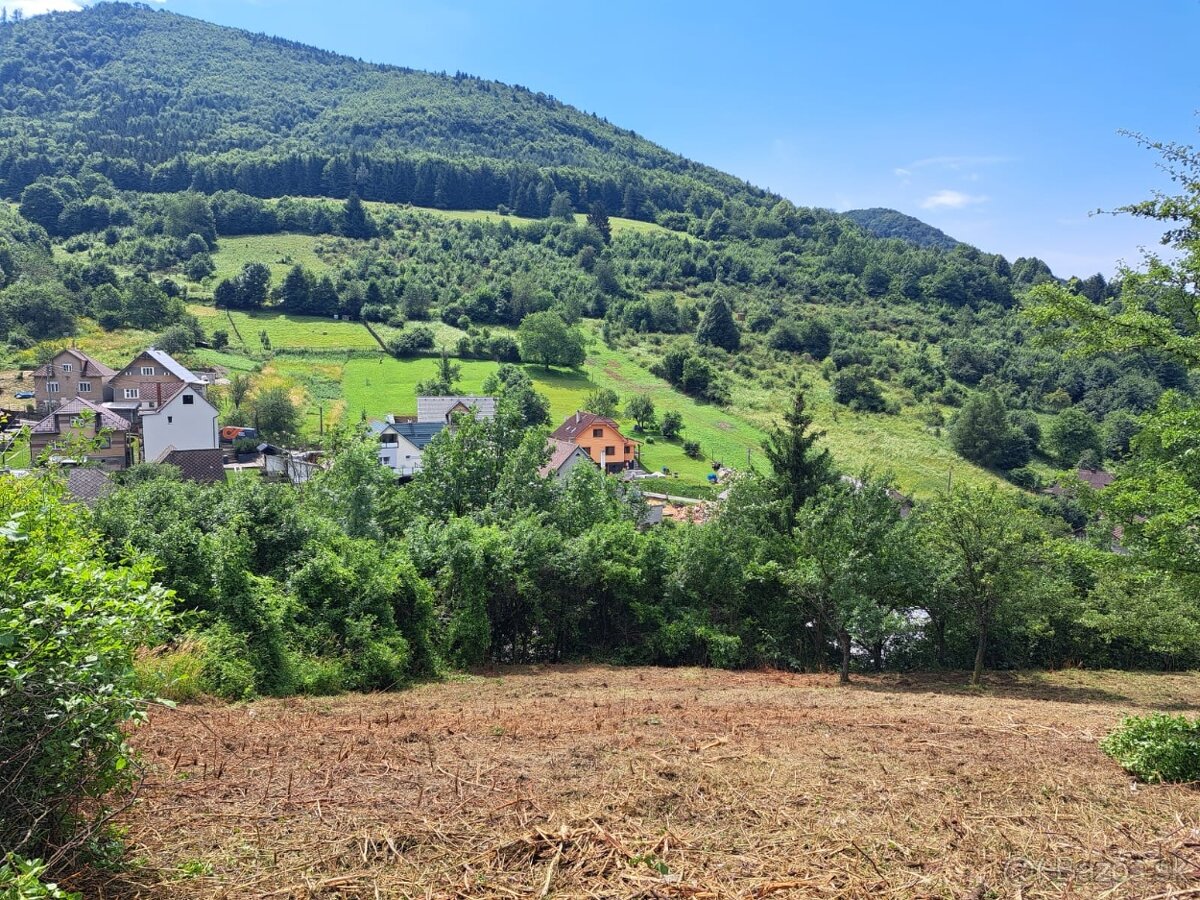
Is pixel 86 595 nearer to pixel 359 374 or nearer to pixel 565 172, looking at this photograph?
pixel 359 374

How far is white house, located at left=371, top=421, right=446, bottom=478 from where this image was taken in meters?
51.6

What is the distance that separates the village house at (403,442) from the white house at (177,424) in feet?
38.7

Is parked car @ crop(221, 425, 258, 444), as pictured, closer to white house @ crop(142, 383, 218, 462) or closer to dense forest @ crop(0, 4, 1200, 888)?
dense forest @ crop(0, 4, 1200, 888)

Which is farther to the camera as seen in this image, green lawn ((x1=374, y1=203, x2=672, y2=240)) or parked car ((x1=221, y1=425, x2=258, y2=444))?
green lawn ((x1=374, y1=203, x2=672, y2=240))

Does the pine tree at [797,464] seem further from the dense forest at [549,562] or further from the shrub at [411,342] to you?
the shrub at [411,342]

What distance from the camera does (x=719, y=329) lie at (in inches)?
3922

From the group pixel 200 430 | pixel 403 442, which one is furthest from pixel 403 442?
pixel 200 430

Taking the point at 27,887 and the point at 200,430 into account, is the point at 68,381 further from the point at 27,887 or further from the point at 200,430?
the point at 27,887

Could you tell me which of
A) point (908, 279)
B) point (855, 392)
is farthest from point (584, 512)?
point (908, 279)

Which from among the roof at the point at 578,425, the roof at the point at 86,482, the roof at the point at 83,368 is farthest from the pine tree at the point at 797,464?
the roof at the point at 83,368

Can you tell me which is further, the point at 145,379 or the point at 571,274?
the point at 571,274

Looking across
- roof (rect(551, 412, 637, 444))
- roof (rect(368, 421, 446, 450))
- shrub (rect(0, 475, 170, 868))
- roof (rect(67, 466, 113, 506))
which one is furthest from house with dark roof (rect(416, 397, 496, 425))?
shrub (rect(0, 475, 170, 868))

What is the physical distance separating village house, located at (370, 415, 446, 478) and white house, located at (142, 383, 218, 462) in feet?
38.7

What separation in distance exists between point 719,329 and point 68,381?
247ft
